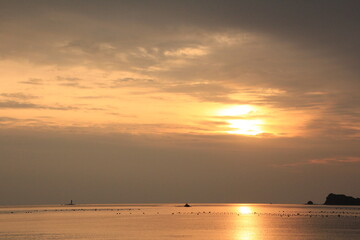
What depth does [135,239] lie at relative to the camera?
82.8 meters

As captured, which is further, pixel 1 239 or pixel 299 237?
pixel 299 237

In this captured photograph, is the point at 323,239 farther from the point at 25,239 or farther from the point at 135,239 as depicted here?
the point at 25,239

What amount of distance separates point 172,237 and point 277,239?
1932 cm

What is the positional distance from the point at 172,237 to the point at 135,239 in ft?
24.0

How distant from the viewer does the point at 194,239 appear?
271 feet

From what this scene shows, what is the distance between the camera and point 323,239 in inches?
3346

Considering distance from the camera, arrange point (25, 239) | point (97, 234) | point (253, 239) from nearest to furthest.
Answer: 1. point (25, 239)
2. point (253, 239)
3. point (97, 234)

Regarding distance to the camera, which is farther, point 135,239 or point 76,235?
point 76,235

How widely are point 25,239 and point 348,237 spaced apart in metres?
59.2

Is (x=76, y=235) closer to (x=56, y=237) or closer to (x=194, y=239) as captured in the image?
(x=56, y=237)

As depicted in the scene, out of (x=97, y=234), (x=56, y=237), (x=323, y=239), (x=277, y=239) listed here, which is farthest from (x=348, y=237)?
(x=56, y=237)

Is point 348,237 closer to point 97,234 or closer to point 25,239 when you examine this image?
point 97,234

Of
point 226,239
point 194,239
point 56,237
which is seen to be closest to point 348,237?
point 226,239

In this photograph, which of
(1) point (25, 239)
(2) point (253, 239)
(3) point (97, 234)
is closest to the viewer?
(1) point (25, 239)
